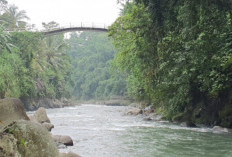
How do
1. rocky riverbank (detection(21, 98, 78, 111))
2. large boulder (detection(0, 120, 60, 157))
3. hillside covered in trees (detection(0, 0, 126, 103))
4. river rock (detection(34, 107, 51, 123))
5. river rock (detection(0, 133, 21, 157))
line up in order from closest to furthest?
river rock (detection(0, 133, 21, 157)) → large boulder (detection(0, 120, 60, 157)) → river rock (detection(34, 107, 51, 123)) → hillside covered in trees (detection(0, 0, 126, 103)) → rocky riverbank (detection(21, 98, 78, 111))

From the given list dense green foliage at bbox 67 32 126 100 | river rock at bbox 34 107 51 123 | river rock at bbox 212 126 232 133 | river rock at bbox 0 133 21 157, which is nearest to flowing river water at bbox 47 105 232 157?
river rock at bbox 212 126 232 133

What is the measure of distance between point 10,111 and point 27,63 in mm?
26023

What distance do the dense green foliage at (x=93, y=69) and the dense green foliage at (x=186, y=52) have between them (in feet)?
133

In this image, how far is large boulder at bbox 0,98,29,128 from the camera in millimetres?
7707

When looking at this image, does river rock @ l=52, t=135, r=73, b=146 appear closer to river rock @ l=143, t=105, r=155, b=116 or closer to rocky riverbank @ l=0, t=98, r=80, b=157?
rocky riverbank @ l=0, t=98, r=80, b=157

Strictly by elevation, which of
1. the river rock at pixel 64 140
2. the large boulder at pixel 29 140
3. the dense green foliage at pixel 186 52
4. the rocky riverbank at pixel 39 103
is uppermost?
the dense green foliage at pixel 186 52

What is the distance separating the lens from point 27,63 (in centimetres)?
3291

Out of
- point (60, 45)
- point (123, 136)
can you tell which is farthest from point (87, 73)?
point (123, 136)

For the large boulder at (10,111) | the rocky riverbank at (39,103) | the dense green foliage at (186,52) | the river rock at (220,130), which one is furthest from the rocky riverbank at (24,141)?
the rocky riverbank at (39,103)

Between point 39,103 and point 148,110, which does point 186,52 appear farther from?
point 39,103

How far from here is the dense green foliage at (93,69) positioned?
6171 centimetres

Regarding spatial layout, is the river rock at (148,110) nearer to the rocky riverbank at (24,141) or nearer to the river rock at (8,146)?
the rocky riverbank at (24,141)

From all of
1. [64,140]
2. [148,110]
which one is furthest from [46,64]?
[64,140]

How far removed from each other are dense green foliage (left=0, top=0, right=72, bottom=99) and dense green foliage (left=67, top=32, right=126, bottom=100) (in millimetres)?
13316
